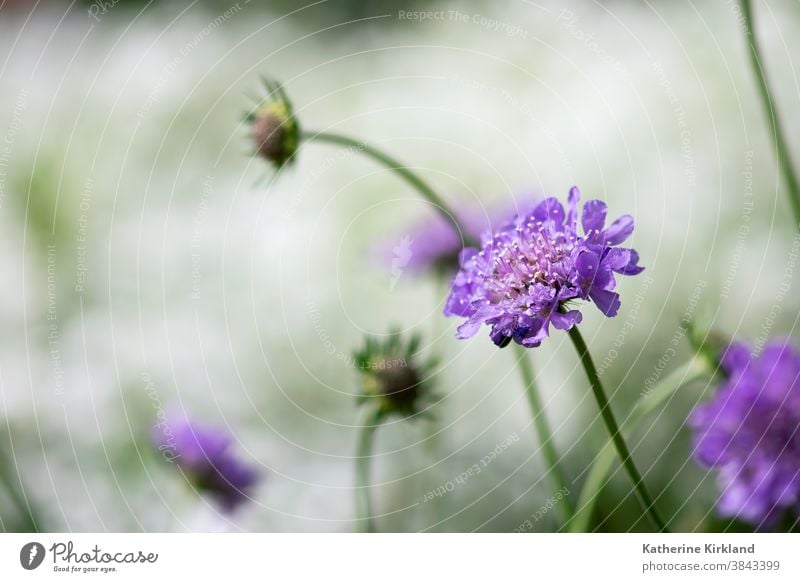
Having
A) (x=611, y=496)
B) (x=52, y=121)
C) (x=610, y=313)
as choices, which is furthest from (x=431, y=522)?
(x=52, y=121)

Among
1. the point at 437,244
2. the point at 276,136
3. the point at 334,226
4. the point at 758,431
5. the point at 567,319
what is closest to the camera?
the point at 567,319

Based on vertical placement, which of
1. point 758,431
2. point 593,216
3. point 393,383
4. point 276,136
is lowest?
point 758,431

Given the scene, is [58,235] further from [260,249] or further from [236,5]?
[236,5]

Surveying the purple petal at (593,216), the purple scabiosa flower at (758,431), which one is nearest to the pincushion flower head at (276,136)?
the purple petal at (593,216)

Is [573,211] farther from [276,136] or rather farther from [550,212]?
[276,136]

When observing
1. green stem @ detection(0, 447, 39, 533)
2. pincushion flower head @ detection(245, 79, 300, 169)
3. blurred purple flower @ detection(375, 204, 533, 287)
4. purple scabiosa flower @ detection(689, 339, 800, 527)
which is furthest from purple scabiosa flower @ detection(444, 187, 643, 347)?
green stem @ detection(0, 447, 39, 533)

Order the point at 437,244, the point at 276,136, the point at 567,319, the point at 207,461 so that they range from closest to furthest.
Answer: the point at 567,319 → the point at 276,136 → the point at 207,461 → the point at 437,244

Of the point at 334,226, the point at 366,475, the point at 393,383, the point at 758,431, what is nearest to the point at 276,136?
the point at 393,383
